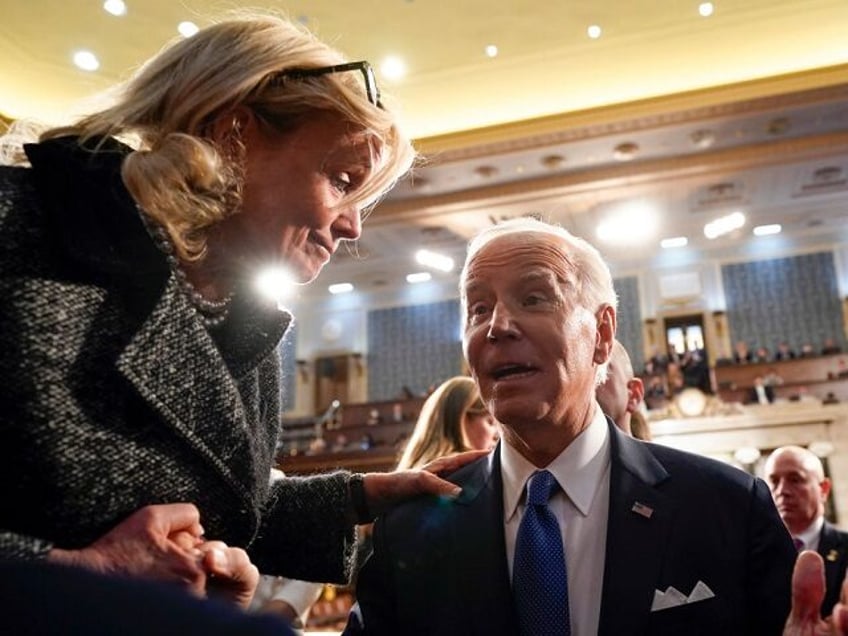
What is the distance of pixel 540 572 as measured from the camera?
142cm

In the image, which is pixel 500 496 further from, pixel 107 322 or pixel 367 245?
pixel 367 245

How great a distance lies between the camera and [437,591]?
1507 millimetres

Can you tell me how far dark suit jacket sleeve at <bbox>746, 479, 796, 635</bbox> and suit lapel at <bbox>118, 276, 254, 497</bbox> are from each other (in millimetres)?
891

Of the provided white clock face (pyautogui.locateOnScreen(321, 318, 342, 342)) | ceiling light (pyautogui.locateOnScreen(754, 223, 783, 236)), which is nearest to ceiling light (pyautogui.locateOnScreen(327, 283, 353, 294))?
white clock face (pyautogui.locateOnScreen(321, 318, 342, 342))

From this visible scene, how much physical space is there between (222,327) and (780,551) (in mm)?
1026

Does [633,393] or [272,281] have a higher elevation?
[272,281]

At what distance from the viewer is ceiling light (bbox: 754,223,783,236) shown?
1397 cm

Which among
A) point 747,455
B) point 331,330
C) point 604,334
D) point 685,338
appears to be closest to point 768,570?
point 604,334

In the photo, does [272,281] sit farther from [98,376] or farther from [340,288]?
[340,288]

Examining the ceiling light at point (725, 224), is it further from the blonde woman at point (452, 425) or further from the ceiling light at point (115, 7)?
the blonde woman at point (452, 425)

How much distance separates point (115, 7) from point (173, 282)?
840 centimetres

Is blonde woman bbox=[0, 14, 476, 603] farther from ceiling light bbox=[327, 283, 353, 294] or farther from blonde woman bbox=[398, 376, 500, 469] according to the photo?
ceiling light bbox=[327, 283, 353, 294]

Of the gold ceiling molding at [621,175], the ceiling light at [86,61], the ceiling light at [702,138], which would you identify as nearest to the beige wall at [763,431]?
the gold ceiling molding at [621,175]

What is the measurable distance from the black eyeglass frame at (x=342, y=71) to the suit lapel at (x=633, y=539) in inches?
33.3
